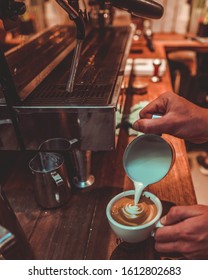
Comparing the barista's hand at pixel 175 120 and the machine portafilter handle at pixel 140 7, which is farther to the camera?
the machine portafilter handle at pixel 140 7

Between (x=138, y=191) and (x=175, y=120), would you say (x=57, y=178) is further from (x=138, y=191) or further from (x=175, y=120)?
(x=175, y=120)

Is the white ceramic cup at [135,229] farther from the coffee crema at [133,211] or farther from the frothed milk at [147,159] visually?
the frothed milk at [147,159]

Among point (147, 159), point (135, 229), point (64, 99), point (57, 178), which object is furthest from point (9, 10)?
point (135, 229)

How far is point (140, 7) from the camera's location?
114 cm

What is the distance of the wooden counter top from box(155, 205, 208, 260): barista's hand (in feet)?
0.38

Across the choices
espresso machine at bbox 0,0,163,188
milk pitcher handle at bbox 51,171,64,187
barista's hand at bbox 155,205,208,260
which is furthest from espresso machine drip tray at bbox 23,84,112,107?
barista's hand at bbox 155,205,208,260

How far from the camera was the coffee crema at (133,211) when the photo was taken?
0.85 metres

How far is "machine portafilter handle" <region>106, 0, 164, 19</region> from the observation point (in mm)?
1089

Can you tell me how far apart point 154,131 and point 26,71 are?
2.37ft

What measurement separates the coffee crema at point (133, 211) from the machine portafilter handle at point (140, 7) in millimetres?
806

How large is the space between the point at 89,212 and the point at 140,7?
3.02ft

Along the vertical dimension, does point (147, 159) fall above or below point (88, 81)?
below

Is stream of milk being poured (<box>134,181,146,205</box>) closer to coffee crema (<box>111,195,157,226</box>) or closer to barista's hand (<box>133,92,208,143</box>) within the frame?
coffee crema (<box>111,195,157,226</box>)

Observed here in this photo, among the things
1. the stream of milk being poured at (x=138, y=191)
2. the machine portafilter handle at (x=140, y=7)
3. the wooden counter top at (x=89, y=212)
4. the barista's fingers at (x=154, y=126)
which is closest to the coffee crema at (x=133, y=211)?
the stream of milk being poured at (x=138, y=191)
